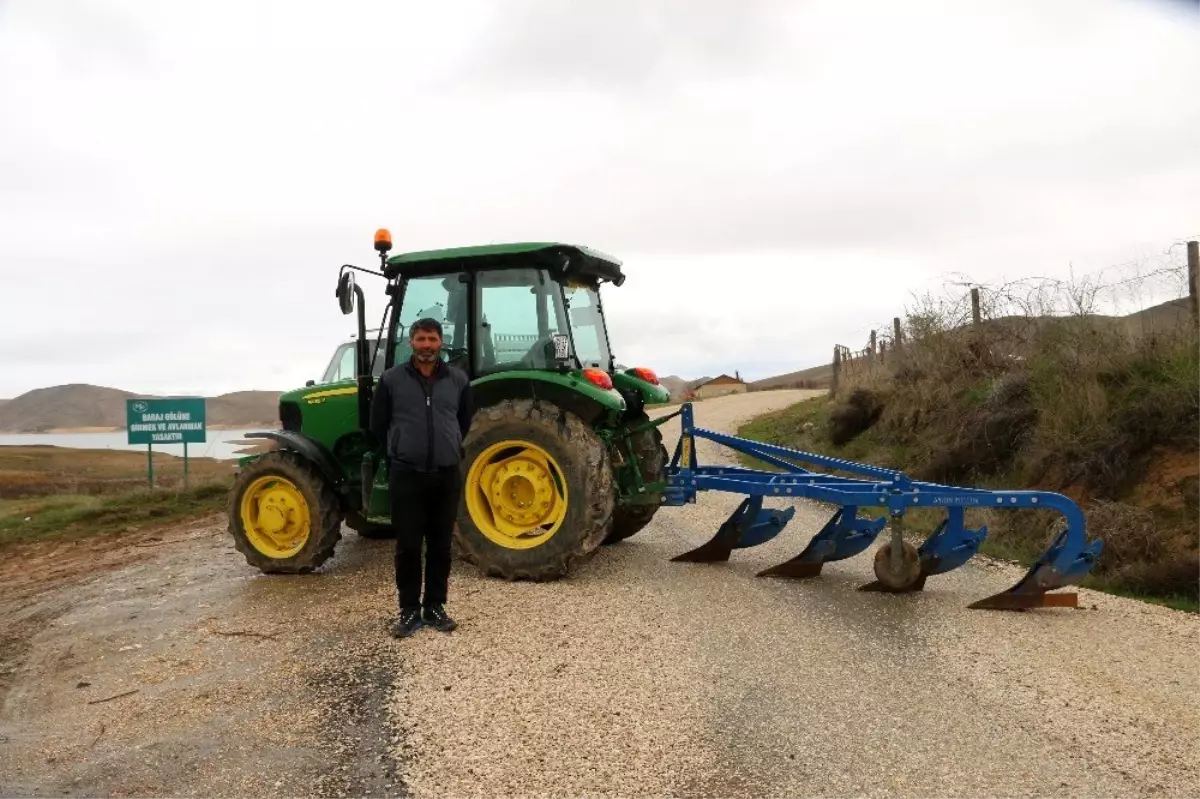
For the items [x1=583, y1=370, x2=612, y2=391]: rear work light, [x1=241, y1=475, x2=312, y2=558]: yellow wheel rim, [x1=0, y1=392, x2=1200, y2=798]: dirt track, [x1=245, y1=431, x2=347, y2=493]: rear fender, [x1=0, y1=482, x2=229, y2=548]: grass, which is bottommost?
[x1=0, y1=392, x2=1200, y2=798]: dirt track

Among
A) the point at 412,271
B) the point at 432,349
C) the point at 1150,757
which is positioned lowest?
the point at 1150,757

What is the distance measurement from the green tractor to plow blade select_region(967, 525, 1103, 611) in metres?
2.57

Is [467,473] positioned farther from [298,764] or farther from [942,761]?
[942,761]

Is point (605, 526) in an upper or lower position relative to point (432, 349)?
lower

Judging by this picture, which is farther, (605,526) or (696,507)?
(696,507)

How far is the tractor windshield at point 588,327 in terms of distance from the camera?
7492 mm

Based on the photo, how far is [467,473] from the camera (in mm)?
6793

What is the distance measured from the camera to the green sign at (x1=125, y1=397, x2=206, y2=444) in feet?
52.8

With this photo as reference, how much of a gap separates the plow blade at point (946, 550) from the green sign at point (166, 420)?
43.6 feet

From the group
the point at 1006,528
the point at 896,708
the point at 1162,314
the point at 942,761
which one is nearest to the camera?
the point at 942,761

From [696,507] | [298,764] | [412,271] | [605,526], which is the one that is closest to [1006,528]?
[696,507]

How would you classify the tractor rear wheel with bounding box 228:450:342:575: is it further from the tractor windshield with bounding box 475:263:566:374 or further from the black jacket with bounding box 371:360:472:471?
the black jacket with bounding box 371:360:472:471

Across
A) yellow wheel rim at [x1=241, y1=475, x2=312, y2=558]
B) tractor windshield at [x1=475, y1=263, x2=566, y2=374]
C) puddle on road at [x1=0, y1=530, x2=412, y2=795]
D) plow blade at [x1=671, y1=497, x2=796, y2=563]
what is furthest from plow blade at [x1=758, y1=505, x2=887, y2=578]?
yellow wheel rim at [x1=241, y1=475, x2=312, y2=558]

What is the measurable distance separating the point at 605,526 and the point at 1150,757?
3.55 meters
